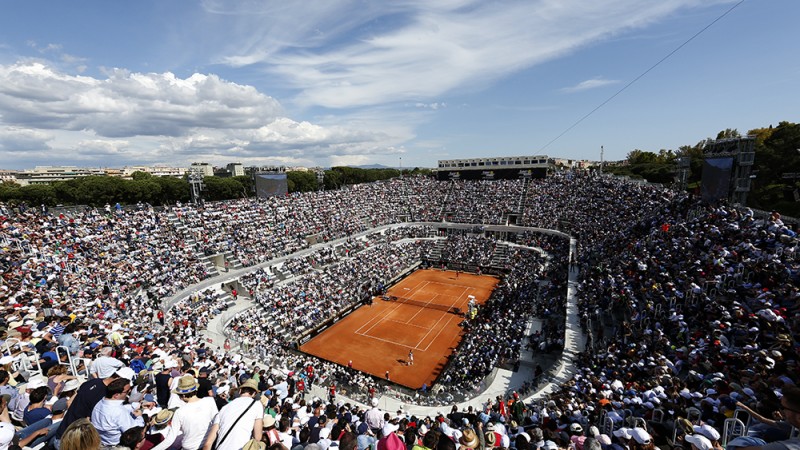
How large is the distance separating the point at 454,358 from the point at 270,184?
32.6 m

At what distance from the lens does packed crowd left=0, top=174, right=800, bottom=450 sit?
5453mm

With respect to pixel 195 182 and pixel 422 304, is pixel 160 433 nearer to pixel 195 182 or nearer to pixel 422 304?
pixel 422 304

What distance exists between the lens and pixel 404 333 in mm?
30516

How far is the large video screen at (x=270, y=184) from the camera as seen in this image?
45062 mm

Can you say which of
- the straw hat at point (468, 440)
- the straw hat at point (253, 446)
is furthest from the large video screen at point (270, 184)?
the straw hat at point (468, 440)

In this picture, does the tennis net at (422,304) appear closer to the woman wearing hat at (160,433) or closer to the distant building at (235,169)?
the woman wearing hat at (160,433)

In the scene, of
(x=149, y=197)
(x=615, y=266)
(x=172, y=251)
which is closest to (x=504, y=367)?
(x=615, y=266)

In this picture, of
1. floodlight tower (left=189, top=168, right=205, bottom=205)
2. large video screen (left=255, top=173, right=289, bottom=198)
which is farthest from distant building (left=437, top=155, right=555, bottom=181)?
floodlight tower (left=189, top=168, right=205, bottom=205)

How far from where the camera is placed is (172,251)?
99.0 ft

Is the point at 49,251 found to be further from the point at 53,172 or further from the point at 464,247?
the point at 53,172

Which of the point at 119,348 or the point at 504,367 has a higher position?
the point at 119,348

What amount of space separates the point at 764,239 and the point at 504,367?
14.0m

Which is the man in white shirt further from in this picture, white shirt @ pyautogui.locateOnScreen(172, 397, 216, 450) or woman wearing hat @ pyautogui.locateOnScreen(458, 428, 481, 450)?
woman wearing hat @ pyautogui.locateOnScreen(458, 428, 481, 450)

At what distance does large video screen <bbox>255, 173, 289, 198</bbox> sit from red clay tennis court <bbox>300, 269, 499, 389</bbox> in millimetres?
20263
